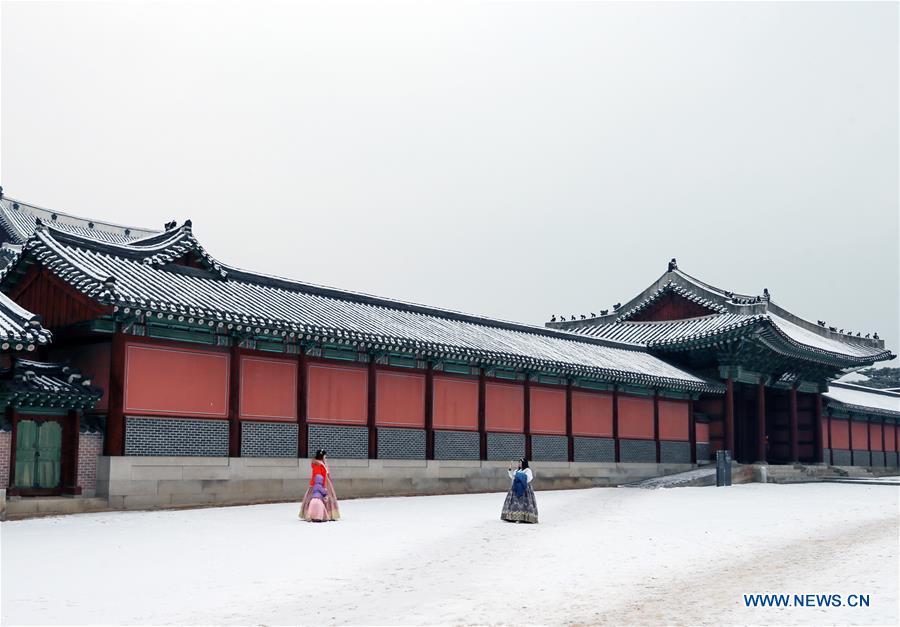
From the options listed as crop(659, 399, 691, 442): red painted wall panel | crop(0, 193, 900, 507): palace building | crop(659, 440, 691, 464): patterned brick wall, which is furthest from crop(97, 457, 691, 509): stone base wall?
crop(659, 399, 691, 442): red painted wall panel

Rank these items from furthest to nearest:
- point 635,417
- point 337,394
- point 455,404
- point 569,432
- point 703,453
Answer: point 703,453 → point 635,417 → point 569,432 → point 455,404 → point 337,394

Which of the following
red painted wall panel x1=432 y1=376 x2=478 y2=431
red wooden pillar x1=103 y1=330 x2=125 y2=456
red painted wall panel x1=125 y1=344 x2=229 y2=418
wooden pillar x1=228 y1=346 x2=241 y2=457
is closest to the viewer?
red wooden pillar x1=103 y1=330 x2=125 y2=456

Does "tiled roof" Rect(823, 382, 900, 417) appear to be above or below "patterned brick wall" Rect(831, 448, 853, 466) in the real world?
above

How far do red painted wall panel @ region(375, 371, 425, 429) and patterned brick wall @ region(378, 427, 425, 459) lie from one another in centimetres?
20

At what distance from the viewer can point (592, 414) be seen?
35.6 m

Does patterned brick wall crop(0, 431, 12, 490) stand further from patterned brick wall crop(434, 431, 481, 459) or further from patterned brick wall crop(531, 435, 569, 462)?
patterned brick wall crop(531, 435, 569, 462)

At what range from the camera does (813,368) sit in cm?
4612

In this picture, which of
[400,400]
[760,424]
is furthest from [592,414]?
[760,424]

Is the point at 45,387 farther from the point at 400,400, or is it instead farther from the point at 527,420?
the point at 527,420

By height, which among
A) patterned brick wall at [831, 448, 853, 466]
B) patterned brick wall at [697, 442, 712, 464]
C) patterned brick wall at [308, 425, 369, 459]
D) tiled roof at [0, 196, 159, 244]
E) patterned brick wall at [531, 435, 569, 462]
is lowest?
patterned brick wall at [831, 448, 853, 466]

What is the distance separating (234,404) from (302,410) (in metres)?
2.14

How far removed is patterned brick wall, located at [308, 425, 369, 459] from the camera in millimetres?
25719

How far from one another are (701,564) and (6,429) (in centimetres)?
1393

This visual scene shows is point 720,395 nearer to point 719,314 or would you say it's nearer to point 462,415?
point 719,314
